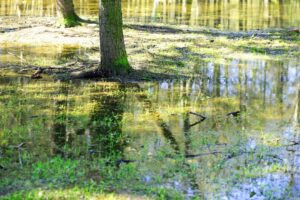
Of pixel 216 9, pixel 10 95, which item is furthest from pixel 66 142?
pixel 216 9

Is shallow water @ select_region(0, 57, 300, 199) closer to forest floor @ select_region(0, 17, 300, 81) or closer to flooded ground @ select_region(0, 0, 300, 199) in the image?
flooded ground @ select_region(0, 0, 300, 199)

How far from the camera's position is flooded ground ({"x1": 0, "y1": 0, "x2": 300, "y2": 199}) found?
6.30 metres

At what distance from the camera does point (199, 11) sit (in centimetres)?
2958

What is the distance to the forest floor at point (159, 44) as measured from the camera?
44.0 feet

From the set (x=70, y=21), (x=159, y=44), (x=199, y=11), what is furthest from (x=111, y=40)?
(x=199, y=11)

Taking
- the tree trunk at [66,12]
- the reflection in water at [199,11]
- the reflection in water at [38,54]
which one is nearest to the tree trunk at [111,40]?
the reflection in water at [38,54]

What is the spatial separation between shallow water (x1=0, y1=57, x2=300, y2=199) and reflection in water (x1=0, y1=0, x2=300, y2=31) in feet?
37.2

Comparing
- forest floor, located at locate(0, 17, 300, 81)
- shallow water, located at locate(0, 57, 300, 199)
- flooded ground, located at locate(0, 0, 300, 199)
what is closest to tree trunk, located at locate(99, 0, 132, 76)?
forest floor, located at locate(0, 17, 300, 81)

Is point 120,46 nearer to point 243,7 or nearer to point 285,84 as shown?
point 285,84

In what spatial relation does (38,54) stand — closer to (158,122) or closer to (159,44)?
(159,44)

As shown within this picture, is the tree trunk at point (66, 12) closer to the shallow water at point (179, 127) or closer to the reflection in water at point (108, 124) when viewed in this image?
the shallow water at point (179, 127)

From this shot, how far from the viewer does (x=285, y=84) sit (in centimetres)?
1188

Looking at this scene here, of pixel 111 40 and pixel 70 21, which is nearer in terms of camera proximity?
pixel 111 40

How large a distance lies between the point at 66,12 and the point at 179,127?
12450 millimetres
